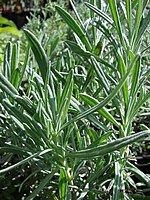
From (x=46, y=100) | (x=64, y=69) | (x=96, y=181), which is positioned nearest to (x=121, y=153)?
(x=96, y=181)

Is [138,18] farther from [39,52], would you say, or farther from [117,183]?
[117,183]

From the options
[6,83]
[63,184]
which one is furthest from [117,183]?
[6,83]

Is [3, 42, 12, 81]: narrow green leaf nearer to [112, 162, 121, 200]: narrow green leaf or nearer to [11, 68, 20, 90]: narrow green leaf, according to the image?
[11, 68, 20, 90]: narrow green leaf

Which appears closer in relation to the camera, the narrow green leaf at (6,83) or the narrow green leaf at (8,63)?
the narrow green leaf at (6,83)

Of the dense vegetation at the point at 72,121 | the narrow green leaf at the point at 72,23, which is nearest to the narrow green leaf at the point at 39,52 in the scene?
the dense vegetation at the point at 72,121

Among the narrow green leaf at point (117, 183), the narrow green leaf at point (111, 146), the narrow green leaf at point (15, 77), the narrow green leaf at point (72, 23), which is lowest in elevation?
the narrow green leaf at point (117, 183)

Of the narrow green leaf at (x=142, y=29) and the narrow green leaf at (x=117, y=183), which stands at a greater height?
the narrow green leaf at (x=142, y=29)

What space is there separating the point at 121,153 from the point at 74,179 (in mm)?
106

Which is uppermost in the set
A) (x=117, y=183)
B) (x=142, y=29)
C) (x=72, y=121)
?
(x=142, y=29)

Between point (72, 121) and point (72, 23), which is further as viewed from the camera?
point (72, 23)

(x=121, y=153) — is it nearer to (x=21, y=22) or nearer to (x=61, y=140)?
(x=61, y=140)

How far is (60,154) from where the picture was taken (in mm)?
582

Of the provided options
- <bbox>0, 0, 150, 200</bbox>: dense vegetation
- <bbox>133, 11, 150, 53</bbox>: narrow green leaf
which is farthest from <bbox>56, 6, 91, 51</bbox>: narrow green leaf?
<bbox>133, 11, 150, 53</bbox>: narrow green leaf

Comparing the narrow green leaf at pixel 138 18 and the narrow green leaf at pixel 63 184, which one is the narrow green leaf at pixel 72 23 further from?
the narrow green leaf at pixel 63 184
